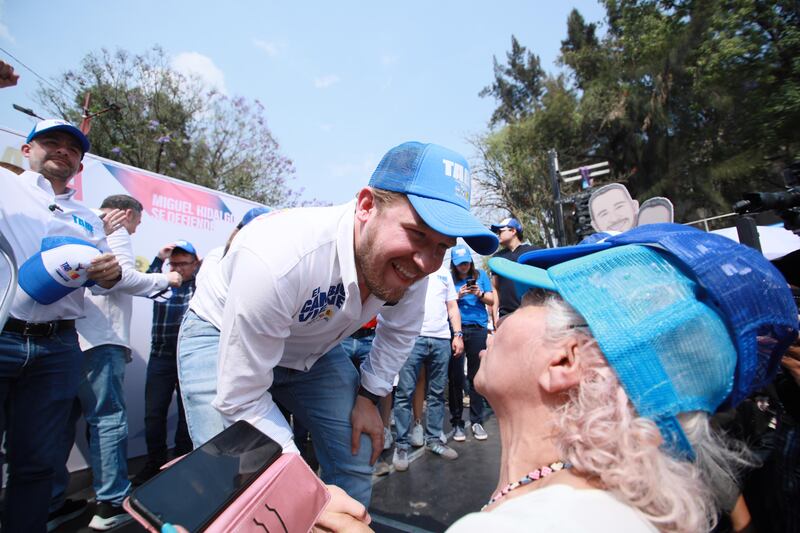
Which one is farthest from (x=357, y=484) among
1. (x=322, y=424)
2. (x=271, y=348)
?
(x=271, y=348)

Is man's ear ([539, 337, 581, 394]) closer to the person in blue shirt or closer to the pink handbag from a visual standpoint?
the pink handbag

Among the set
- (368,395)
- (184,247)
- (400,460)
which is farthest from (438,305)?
(184,247)

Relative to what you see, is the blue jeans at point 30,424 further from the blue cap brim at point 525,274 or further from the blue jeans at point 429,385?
the blue jeans at point 429,385

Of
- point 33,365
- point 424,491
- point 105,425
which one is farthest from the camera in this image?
point 424,491

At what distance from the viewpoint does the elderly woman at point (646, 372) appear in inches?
29.4

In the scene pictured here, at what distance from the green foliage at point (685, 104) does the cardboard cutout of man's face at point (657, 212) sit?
16566 mm

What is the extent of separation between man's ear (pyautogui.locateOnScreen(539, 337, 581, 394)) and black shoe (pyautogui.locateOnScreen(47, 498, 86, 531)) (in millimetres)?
3596

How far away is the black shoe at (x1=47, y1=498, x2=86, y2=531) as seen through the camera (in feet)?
9.38

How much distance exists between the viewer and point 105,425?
2971mm

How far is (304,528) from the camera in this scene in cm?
102

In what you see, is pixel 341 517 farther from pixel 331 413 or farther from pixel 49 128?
pixel 49 128

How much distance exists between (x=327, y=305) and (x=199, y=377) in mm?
668

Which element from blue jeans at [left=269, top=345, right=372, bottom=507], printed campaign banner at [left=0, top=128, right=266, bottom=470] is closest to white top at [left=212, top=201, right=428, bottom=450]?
blue jeans at [left=269, top=345, right=372, bottom=507]

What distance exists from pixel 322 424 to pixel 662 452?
1.61 m
